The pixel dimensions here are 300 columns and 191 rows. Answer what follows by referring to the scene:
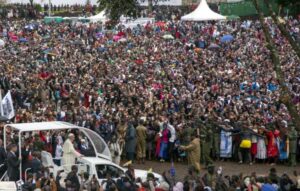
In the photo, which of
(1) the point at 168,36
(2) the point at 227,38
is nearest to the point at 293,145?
(2) the point at 227,38

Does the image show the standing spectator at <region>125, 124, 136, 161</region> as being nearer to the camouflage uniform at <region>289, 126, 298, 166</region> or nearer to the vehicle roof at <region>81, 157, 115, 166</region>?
the vehicle roof at <region>81, 157, 115, 166</region>

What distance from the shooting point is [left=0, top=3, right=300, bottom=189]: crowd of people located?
22312 mm

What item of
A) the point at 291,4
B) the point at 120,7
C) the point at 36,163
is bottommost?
the point at 36,163

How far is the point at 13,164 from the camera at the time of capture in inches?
662

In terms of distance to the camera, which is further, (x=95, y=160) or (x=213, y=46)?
(x=213, y=46)

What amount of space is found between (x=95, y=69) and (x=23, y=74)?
297 cm

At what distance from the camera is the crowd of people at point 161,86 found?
22312 mm

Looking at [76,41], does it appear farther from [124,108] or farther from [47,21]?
[124,108]

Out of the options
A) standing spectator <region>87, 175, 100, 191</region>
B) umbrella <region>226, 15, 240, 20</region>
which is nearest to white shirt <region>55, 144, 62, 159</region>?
standing spectator <region>87, 175, 100, 191</region>

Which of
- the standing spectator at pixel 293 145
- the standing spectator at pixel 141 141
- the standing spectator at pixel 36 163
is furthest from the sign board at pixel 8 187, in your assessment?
the standing spectator at pixel 293 145

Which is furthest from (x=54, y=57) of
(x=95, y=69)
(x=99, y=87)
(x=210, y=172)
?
(x=210, y=172)

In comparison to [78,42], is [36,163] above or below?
above

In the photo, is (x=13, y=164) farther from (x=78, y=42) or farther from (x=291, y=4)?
(x=78, y=42)

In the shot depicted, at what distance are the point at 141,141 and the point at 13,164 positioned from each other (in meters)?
5.99
